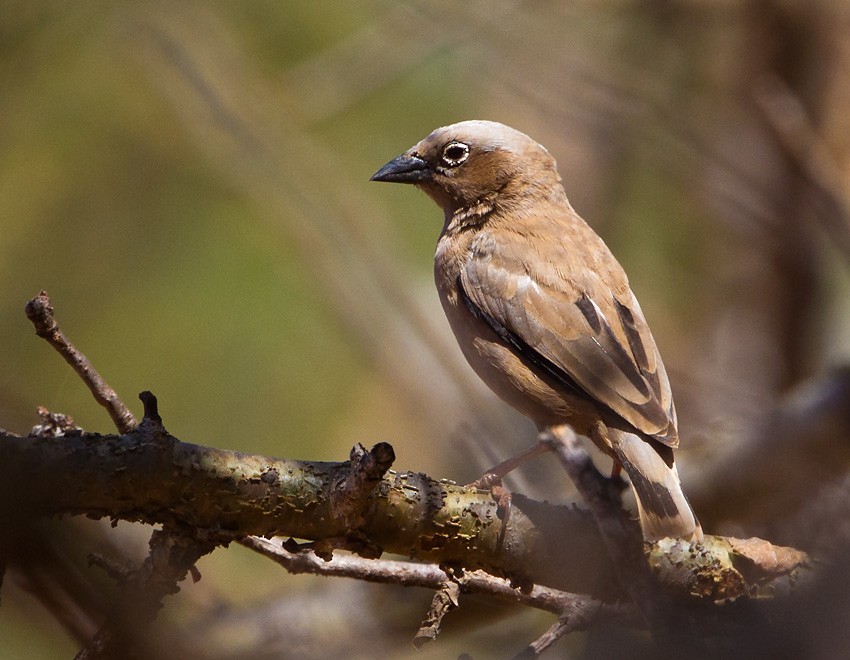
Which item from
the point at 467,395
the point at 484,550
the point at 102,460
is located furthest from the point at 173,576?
the point at 467,395

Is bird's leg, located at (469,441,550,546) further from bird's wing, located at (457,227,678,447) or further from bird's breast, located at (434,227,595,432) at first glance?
bird's wing, located at (457,227,678,447)

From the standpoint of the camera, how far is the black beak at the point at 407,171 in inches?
212

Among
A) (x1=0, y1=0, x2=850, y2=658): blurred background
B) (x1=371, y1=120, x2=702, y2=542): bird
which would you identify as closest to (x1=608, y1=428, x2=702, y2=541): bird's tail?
(x1=371, y1=120, x2=702, y2=542): bird

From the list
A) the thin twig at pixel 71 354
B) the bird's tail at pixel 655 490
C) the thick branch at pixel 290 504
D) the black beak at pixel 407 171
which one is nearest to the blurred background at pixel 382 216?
the black beak at pixel 407 171

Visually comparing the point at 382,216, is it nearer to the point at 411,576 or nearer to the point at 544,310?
the point at 544,310

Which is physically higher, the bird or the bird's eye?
the bird's eye

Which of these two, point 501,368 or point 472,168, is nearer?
point 501,368

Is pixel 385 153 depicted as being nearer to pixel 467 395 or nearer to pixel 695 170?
pixel 695 170

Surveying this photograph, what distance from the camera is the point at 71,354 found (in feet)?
8.59

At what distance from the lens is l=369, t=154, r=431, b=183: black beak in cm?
539

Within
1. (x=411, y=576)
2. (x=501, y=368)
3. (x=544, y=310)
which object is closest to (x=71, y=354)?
(x=411, y=576)

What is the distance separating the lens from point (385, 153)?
891 centimetres

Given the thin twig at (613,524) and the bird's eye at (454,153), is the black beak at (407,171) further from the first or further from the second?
the thin twig at (613,524)

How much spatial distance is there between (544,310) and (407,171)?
139 cm
